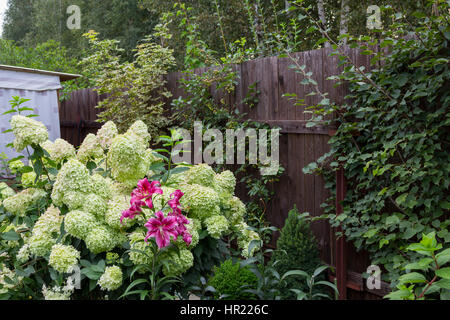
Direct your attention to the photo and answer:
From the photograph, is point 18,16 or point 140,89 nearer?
point 140,89

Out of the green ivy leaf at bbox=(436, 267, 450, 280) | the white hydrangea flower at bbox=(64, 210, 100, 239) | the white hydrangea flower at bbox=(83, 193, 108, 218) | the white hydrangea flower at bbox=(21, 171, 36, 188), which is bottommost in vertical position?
the green ivy leaf at bbox=(436, 267, 450, 280)

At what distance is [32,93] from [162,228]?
4796mm

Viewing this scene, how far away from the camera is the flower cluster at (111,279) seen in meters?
1.30

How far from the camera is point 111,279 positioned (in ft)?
4.27

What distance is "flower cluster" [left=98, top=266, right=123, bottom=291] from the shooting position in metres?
1.30

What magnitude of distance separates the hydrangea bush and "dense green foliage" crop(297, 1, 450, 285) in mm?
1265

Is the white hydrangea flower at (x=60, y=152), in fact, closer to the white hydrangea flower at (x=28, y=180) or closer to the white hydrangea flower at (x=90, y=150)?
the white hydrangea flower at (x=90, y=150)

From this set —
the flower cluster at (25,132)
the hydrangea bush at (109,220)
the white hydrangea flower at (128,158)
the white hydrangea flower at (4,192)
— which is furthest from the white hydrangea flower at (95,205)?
the white hydrangea flower at (4,192)

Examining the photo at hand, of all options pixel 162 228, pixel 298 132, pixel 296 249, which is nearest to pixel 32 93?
pixel 298 132

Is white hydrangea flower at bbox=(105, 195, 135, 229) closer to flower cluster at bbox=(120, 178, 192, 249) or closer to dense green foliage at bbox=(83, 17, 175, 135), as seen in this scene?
flower cluster at bbox=(120, 178, 192, 249)

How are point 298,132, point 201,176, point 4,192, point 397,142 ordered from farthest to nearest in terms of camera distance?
point 298,132 < point 397,142 < point 4,192 < point 201,176

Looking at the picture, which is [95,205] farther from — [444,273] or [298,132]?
[298,132]

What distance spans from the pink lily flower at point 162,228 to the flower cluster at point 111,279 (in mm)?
200

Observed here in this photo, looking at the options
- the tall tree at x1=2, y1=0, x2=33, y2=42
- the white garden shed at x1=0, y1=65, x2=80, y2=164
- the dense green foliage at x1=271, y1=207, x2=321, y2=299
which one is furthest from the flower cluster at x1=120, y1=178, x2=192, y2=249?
the tall tree at x1=2, y1=0, x2=33, y2=42
